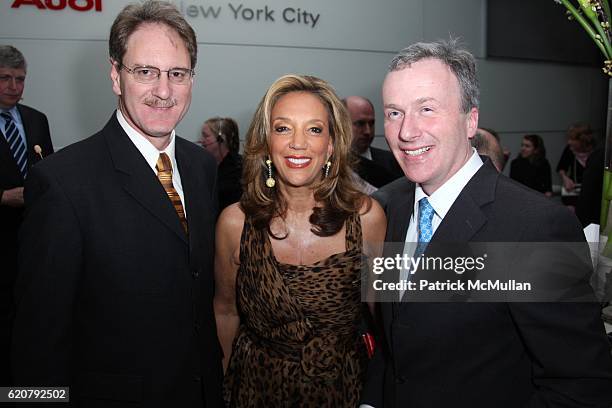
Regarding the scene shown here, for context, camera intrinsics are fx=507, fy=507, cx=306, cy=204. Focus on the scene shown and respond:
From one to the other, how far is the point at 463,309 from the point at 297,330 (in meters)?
0.90

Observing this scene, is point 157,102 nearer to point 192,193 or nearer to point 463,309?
point 192,193

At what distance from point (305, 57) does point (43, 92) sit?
289 cm

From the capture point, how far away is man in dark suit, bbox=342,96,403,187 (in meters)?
4.02

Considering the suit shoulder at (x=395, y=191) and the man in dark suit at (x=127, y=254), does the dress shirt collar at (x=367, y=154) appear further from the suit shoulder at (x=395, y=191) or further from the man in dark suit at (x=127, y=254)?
the man in dark suit at (x=127, y=254)

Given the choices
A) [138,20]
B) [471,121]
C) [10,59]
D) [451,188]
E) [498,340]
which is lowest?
[498,340]

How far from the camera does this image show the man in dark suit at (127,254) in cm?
153

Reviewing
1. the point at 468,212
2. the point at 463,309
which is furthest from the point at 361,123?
the point at 463,309

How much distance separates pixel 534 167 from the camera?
7012mm

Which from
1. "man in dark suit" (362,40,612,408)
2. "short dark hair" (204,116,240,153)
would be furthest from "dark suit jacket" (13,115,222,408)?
"short dark hair" (204,116,240,153)

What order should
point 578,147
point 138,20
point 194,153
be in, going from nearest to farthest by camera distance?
point 138,20, point 194,153, point 578,147

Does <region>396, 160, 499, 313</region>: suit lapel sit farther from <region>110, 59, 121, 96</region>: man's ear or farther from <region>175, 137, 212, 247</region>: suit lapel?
<region>110, 59, 121, 96</region>: man's ear

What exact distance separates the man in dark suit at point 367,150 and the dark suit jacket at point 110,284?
232 centimetres

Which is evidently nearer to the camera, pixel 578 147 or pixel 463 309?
pixel 463 309

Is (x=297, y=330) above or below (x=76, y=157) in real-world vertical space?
below
